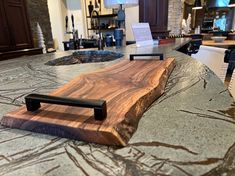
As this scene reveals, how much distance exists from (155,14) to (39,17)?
8.01 ft

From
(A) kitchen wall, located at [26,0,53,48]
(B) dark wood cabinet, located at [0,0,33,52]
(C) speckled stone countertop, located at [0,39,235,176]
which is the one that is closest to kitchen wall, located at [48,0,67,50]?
(A) kitchen wall, located at [26,0,53,48]

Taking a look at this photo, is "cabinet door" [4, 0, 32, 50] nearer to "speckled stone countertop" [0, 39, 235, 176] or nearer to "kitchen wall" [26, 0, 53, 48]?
"kitchen wall" [26, 0, 53, 48]

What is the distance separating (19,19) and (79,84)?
3029 mm

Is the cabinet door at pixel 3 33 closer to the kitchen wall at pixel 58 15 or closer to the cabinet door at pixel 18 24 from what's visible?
the cabinet door at pixel 18 24

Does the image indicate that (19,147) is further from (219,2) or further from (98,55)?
(219,2)

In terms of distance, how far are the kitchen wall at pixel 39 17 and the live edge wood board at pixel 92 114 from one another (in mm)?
3512

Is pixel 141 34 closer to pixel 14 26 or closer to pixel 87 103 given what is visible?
pixel 87 103

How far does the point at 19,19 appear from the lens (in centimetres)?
304

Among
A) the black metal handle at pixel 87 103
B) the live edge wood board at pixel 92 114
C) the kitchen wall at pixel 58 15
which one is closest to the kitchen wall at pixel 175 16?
the kitchen wall at pixel 58 15

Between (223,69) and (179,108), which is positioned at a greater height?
(179,108)

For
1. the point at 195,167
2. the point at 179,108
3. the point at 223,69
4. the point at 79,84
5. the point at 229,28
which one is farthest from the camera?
the point at 229,28

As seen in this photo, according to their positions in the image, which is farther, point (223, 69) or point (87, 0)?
point (87, 0)

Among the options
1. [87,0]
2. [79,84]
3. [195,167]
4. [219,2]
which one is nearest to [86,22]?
[87,0]

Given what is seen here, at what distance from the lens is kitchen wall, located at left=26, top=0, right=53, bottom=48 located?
11.9ft
